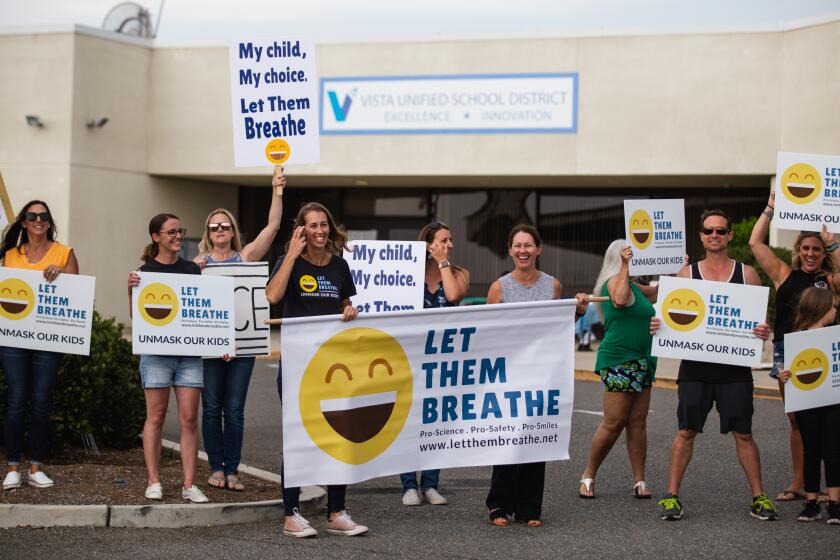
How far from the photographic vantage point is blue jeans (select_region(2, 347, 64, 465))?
26.8 feet

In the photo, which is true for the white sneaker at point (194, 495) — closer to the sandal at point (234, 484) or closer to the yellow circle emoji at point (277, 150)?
the sandal at point (234, 484)

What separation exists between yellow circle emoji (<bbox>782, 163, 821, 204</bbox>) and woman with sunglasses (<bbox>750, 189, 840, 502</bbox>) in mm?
384

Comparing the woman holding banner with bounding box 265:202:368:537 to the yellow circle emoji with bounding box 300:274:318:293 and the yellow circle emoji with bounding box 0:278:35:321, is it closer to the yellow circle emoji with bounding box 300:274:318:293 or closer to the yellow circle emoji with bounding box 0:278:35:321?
the yellow circle emoji with bounding box 300:274:318:293

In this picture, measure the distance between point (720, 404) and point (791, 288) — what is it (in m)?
1.14

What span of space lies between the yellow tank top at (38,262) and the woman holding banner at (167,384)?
0.71m

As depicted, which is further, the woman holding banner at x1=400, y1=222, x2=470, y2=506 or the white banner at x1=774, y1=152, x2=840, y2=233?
the white banner at x1=774, y1=152, x2=840, y2=233

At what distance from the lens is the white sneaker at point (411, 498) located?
8375 millimetres

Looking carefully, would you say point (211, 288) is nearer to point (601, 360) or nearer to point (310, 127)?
point (310, 127)

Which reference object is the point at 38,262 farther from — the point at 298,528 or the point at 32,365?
the point at 298,528

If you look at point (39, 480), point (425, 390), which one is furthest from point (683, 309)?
point (39, 480)

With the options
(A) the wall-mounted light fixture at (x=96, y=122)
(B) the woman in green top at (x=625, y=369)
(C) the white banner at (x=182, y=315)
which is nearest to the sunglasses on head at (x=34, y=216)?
(C) the white banner at (x=182, y=315)

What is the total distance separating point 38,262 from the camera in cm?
838

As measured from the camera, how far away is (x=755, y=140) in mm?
22328

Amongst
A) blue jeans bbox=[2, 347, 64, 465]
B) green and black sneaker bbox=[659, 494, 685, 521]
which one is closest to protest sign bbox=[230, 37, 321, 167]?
blue jeans bbox=[2, 347, 64, 465]
